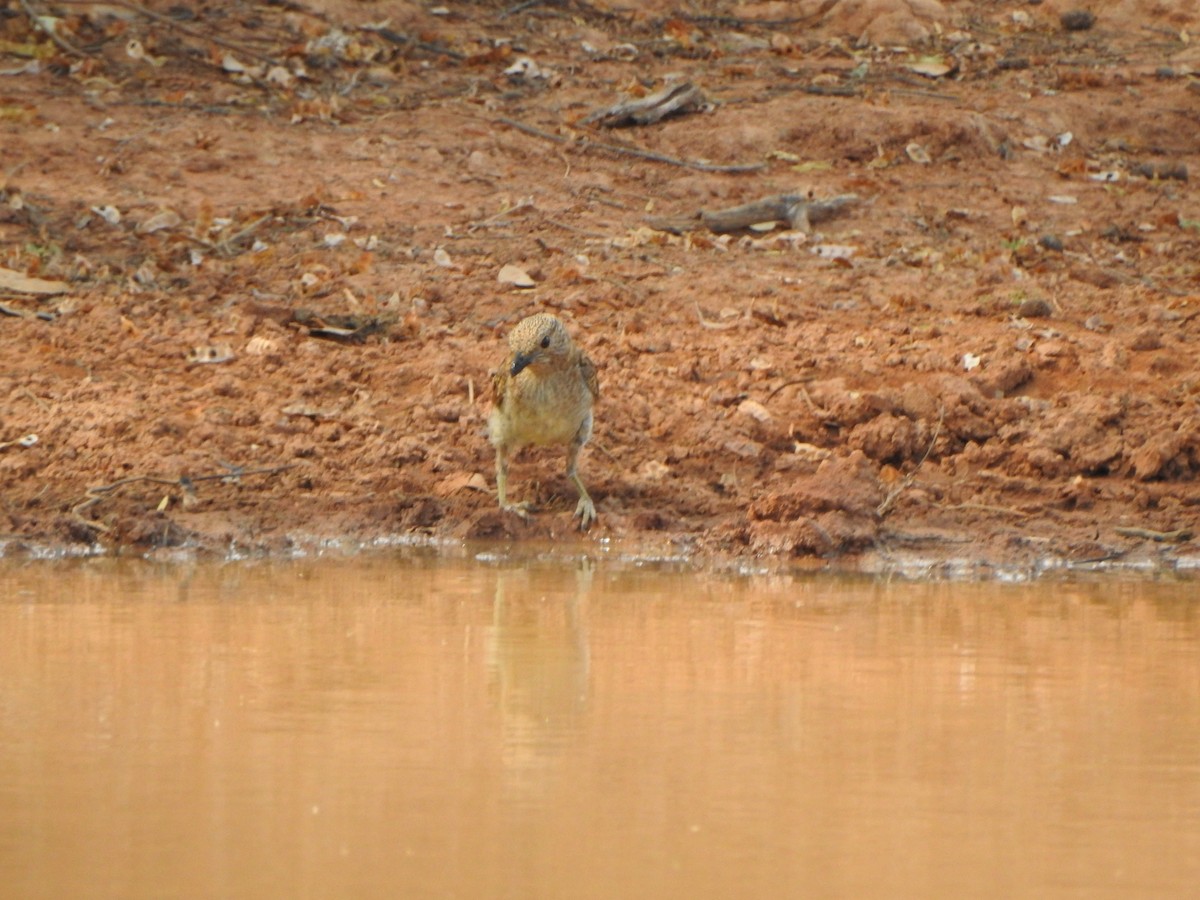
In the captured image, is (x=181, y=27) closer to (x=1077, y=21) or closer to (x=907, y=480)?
(x=1077, y=21)

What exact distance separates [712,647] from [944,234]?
6.32 metres

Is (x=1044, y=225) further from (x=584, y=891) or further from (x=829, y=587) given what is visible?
(x=584, y=891)

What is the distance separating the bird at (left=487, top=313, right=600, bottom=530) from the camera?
755cm

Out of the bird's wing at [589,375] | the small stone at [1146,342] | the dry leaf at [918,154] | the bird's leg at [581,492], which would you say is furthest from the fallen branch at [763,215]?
the bird's leg at [581,492]

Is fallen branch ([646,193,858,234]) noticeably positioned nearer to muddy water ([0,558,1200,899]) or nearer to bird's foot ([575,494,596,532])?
bird's foot ([575,494,596,532])

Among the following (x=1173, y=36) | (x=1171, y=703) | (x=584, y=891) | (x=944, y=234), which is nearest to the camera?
(x=584, y=891)

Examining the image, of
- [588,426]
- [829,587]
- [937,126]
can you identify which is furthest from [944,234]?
[829,587]

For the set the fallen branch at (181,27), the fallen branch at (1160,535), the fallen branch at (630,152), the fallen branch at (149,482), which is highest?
the fallen branch at (181,27)

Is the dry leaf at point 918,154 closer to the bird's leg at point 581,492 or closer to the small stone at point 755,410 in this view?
the small stone at point 755,410

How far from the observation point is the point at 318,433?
8180 millimetres

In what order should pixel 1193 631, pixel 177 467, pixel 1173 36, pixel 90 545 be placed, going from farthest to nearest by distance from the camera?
pixel 1173 36
pixel 177 467
pixel 90 545
pixel 1193 631

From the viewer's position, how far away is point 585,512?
7.71 metres

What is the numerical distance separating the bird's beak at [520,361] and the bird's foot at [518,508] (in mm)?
591

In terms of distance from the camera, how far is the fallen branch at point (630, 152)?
11891 millimetres
